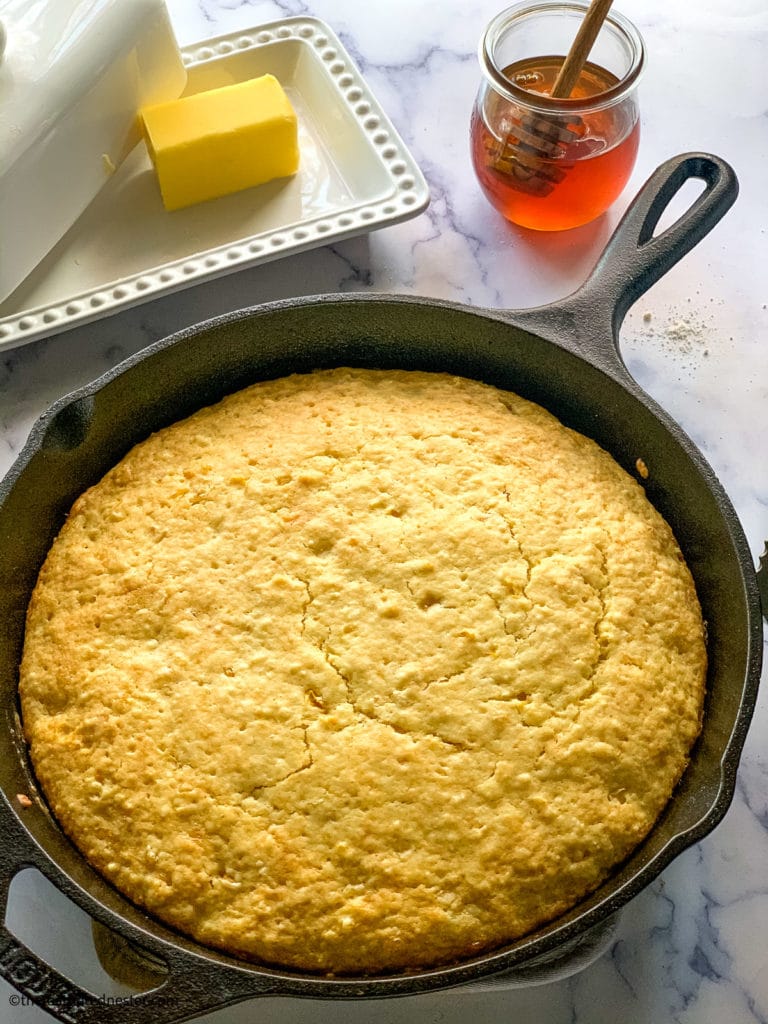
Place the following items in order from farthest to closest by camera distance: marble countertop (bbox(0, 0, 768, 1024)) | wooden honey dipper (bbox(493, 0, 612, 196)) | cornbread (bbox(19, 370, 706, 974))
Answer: wooden honey dipper (bbox(493, 0, 612, 196)) → marble countertop (bbox(0, 0, 768, 1024)) → cornbread (bbox(19, 370, 706, 974))

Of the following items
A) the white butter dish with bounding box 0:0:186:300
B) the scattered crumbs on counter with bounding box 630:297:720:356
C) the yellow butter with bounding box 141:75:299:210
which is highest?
the white butter dish with bounding box 0:0:186:300

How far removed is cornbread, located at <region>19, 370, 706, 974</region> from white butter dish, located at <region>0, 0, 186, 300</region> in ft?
1.78

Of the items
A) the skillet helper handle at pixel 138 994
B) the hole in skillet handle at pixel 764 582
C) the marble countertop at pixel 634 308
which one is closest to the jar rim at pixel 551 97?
the marble countertop at pixel 634 308

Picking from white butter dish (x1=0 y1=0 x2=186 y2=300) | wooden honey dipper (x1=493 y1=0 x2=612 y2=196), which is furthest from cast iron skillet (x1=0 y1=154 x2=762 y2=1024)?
white butter dish (x1=0 y1=0 x2=186 y2=300)

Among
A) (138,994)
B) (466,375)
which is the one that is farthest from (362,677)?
(466,375)

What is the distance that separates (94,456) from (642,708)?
35.3 inches

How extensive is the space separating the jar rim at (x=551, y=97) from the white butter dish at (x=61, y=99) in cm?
59

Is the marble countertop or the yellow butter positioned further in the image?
the yellow butter

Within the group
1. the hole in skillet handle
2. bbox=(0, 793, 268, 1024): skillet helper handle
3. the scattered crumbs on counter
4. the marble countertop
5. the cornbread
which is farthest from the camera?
the scattered crumbs on counter

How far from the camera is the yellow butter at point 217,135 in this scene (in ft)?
6.24

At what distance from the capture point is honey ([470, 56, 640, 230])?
1.82m

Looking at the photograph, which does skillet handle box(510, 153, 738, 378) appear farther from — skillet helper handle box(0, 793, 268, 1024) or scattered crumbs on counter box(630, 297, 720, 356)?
skillet helper handle box(0, 793, 268, 1024)

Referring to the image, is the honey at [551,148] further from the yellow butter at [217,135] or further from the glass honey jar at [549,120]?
the yellow butter at [217,135]

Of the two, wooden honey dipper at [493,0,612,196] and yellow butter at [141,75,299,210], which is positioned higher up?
yellow butter at [141,75,299,210]
